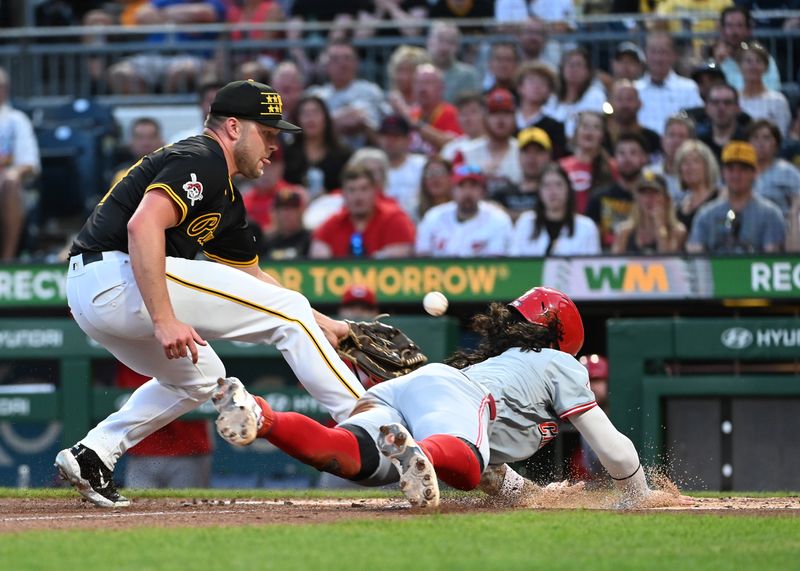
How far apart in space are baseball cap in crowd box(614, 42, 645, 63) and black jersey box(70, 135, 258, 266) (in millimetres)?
6314

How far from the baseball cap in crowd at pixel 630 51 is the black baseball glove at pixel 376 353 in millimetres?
5893

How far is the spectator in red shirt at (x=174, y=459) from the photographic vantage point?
379 inches

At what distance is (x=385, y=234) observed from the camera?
10.6 metres

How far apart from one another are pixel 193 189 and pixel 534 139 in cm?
575

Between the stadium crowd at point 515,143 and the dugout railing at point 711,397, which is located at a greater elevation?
the stadium crowd at point 515,143

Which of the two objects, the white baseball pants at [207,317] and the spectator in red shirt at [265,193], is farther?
the spectator in red shirt at [265,193]

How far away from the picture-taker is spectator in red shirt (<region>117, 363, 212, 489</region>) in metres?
9.63

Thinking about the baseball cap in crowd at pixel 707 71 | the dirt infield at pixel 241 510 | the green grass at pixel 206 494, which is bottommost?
the green grass at pixel 206 494

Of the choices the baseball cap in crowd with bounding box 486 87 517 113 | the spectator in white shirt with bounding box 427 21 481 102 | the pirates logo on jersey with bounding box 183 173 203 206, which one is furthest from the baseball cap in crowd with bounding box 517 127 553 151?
the pirates logo on jersey with bounding box 183 173 203 206

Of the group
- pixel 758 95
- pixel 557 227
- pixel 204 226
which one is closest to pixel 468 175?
pixel 557 227

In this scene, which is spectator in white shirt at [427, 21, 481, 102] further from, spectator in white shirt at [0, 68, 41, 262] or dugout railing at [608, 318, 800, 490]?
spectator in white shirt at [0, 68, 41, 262]

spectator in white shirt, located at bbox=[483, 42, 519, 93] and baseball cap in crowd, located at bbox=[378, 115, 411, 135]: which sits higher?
spectator in white shirt, located at bbox=[483, 42, 519, 93]

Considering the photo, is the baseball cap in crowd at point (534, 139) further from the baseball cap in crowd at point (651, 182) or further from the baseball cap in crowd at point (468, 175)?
the baseball cap in crowd at point (651, 182)

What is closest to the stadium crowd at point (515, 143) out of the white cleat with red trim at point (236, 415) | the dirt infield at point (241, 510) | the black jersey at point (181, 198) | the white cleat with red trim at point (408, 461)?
the dirt infield at point (241, 510)
